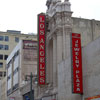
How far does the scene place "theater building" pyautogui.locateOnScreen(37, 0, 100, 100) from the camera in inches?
1143

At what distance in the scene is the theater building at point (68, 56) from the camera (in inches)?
1143

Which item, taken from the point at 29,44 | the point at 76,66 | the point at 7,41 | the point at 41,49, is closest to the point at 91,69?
the point at 76,66

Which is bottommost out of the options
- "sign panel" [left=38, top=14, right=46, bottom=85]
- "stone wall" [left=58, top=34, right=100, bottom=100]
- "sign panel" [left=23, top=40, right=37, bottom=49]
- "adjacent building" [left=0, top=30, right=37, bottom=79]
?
"stone wall" [left=58, top=34, right=100, bottom=100]

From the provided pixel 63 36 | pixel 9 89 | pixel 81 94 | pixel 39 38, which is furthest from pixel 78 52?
pixel 9 89

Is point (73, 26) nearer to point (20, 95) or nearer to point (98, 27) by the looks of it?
point (98, 27)

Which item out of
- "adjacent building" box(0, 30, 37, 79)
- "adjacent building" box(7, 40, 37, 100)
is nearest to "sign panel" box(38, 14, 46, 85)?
"adjacent building" box(7, 40, 37, 100)

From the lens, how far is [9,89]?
7612cm

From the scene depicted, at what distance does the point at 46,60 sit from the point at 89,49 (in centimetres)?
1790

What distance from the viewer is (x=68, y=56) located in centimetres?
3488

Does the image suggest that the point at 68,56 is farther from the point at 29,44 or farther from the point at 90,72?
the point at 29,44

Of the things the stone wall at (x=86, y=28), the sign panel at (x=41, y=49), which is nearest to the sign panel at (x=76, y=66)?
the stone wall at (x=86, y=28)

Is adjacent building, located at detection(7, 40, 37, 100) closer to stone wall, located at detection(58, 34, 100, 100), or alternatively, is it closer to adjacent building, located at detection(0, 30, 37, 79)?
stone wall, located at detection(58, 34, 100, 100)

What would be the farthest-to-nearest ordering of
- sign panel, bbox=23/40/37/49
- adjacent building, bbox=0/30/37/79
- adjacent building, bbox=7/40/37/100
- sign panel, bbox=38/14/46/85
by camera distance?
adjacent building, bbox=0/30/37/79 < sign panel, bbox=23/40/37/49 < adjacent building, bbox=7/40/37/100 < sign panel, bbox=38/14/46/85

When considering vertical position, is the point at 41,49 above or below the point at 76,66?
above
